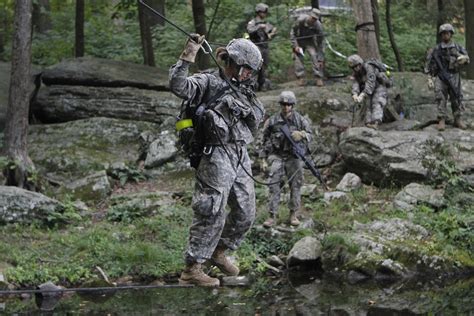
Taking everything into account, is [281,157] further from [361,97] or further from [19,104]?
[19,104]

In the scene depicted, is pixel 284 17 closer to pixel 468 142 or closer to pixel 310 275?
pixel 468 142

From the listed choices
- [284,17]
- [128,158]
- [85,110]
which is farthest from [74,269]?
[284,17]

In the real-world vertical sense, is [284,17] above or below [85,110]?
above

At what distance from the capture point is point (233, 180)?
8039mm

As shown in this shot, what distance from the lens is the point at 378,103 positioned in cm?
1709

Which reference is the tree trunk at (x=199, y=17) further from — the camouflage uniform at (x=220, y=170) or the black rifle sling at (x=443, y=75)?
the camouflage uniform at (x=220, y=170)

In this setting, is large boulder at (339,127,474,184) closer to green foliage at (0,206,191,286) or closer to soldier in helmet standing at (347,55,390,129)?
soldier in helmet standing at (347,55,390,129)

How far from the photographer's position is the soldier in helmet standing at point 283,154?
45.4ft

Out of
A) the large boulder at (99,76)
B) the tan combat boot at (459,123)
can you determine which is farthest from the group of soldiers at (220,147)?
the large boulder at (99,76)

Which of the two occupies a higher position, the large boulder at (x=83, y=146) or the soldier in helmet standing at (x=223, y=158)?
the soldier in helmet standing at (x=223, y=158)

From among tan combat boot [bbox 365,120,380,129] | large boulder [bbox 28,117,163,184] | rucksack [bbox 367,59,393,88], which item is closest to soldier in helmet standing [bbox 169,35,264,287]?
large boulder [bbox 28,117,163,184]

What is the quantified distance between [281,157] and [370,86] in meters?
3.62

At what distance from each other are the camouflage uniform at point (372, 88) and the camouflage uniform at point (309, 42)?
99.7 inches

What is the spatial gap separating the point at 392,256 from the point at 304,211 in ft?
9.32
